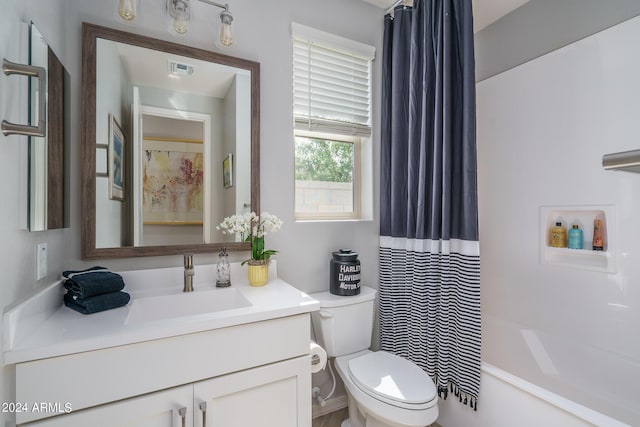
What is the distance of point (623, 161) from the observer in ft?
1.39

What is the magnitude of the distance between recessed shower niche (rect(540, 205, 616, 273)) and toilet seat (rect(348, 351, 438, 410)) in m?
1.12

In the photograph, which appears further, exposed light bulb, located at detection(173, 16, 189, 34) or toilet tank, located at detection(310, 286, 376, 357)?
toilet tank, located at detection(310, 286, 376, 357)

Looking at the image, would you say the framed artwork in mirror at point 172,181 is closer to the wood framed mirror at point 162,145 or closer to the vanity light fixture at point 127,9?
the wood framed mirror at point 162,145

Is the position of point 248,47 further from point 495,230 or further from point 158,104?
point 495,230

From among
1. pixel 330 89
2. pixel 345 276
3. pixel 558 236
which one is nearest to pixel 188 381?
pixel 345 276

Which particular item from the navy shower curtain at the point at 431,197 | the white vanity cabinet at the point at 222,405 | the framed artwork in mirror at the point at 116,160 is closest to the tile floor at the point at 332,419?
the navy shower curtain at the point at 431,197

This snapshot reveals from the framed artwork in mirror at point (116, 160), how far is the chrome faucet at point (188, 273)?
40cm

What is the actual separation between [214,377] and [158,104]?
48.4 inches

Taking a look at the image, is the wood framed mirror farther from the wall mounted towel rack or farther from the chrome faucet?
the wall mounted towel rack

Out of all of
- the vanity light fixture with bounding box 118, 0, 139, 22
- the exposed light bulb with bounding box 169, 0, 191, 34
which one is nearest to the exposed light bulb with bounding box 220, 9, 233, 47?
Answer: the exposed light bulb with bounding box 169, 0, 191, 34

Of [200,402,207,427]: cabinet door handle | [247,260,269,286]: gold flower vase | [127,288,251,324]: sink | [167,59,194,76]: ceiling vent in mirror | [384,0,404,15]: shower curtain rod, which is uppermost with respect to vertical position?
[384,0,404,15]: shower curtain rod

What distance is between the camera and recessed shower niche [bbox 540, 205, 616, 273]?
5.16ft

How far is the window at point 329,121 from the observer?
1.83 meters

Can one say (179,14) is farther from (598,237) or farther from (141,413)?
(598,237)
